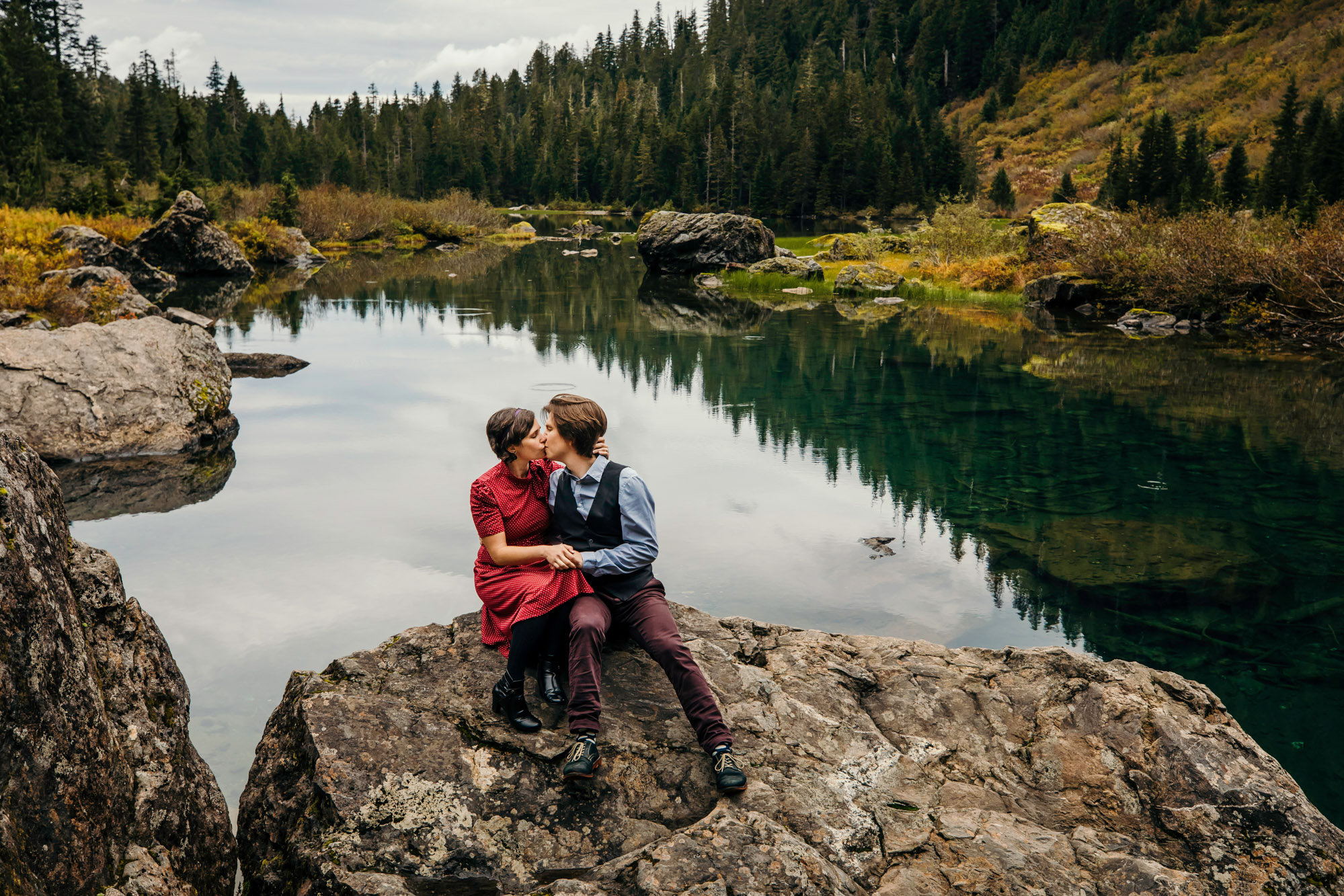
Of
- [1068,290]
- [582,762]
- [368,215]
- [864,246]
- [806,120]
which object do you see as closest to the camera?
[582,762]

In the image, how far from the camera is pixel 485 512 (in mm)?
4375

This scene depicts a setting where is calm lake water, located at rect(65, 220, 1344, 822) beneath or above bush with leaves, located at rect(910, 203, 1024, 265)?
beneath

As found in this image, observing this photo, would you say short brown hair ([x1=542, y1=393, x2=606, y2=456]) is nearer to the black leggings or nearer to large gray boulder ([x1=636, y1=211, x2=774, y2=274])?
the black leggings

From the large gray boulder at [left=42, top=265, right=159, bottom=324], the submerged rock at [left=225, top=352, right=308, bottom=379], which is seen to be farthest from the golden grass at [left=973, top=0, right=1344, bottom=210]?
the large gray boulder at [left=42, top=265, right=159, bottom=324]

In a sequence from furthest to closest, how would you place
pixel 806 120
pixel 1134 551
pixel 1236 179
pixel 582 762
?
pixel 806 120 < pixel 1236 179 < pixel 1134 551 < pixel 582 762

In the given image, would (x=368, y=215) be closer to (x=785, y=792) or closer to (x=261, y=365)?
(x=261, y=365)

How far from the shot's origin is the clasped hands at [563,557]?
4145 millimetres

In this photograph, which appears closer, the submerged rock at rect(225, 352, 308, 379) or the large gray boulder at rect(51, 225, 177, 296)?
the submerged rock at rect(225, 352, 308, 379)

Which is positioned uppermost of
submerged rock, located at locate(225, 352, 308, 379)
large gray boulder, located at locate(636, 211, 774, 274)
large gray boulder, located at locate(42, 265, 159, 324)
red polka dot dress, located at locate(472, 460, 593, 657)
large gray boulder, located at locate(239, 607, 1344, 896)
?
large gray boulder, located at locate(636, 211, 774, 274)

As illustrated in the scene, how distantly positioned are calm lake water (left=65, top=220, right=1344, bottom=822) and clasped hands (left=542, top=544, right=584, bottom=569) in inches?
95.8

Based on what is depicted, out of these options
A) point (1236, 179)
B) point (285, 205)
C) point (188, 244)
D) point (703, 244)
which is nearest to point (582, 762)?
point (703, 244)

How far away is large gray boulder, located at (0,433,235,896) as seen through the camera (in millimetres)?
2668

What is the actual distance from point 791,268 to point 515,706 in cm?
3307

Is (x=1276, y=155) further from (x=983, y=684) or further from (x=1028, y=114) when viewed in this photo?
(x=1028, y=114)
